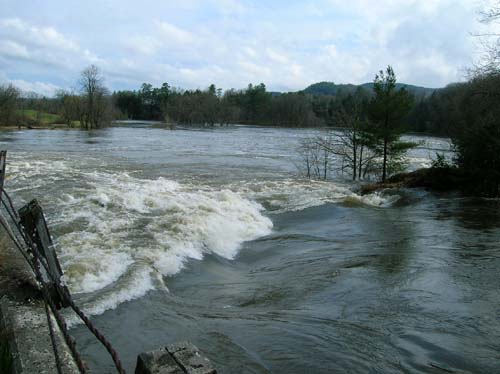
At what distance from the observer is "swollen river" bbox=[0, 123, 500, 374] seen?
507 cm

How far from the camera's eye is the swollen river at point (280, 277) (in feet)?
16.6

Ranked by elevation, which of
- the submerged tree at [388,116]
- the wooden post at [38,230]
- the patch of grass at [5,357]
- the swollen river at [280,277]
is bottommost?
the swollen river at [280,277]

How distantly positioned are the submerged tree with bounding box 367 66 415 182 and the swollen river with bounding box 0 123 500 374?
9.41 m

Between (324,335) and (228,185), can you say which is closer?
(324,335)

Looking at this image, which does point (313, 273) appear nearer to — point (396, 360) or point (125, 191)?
point (396, 360)

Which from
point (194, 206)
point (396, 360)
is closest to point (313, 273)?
point (396, 360)

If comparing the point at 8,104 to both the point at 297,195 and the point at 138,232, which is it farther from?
the point at 138,232

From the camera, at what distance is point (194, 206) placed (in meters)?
13.0

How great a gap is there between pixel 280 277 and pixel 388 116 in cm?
2023

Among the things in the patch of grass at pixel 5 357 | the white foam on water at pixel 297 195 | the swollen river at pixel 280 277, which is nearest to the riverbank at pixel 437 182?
the white foam on water at pixel 297 195

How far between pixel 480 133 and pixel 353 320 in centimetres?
1625

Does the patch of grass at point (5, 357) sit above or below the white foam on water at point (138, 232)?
above

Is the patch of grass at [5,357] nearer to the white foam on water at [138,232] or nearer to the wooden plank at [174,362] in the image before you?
the wooden plank at [174,362]

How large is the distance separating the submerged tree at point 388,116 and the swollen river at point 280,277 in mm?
9410
